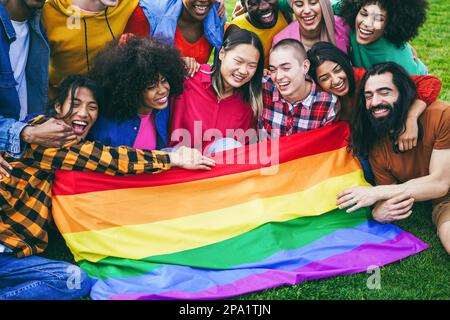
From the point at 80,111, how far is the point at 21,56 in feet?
2.87

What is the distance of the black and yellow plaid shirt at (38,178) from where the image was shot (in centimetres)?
392

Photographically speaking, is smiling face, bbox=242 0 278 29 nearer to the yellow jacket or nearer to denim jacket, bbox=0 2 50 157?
the yellow jacket

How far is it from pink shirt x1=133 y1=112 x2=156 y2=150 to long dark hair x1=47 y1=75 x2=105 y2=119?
15.0 inches

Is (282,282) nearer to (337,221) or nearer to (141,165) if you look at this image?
(337,221)

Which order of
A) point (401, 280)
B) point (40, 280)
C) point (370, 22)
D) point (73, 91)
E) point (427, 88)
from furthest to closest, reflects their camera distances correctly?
point (370, 22), point (427, 88), point (73, 91), point (401, 280), point (40, 280)

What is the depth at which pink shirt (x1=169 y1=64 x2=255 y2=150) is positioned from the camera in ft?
16.3

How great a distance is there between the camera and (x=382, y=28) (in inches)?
204

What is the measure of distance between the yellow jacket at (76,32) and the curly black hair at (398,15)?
202 cm

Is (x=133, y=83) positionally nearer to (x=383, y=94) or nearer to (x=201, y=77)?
(x=201, y=77)

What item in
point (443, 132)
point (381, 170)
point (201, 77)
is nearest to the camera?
point (443, 132)

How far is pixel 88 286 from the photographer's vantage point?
389 cm

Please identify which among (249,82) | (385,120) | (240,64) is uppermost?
(240,64)

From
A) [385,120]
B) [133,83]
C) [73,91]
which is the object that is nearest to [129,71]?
[133,83]
